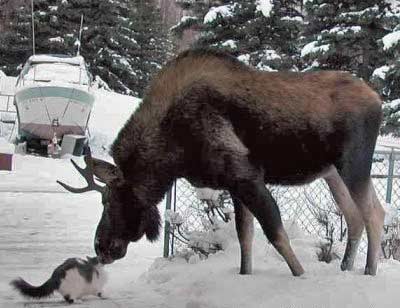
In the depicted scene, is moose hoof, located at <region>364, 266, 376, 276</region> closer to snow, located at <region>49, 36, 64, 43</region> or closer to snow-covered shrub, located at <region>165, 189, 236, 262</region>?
snow-covered shrub, located at <region>165, 189, 236, 262</region>

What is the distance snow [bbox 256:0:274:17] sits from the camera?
71.4ft

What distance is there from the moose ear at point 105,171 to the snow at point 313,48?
13.3 metres

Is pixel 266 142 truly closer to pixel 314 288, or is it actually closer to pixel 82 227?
pixel 314 288

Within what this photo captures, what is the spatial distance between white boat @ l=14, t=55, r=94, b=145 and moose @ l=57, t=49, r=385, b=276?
1483 cm

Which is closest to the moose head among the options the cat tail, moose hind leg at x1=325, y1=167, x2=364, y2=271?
the cat tail

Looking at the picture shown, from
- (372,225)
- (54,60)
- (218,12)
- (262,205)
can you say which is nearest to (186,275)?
(262,205)

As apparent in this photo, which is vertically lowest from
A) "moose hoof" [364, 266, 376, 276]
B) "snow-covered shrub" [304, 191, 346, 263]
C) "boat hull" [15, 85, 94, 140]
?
"boat hull" [15, 85, 94, 140]

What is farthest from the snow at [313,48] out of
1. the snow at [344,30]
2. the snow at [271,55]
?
the snow at [271,55]

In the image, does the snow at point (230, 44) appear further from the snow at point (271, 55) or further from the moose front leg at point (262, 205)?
the moose front leg at point (262, 205)

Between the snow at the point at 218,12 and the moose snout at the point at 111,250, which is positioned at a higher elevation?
the snow at the point at 218,12

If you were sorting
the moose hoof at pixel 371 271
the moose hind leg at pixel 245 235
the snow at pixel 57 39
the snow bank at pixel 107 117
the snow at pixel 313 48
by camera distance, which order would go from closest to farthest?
the moose hoof at pixel 371 271 → the moose hind leg at pixel 245 235 → the snow at pixel 313 48 → the snow bank at pixel 107 117 → the snow at pixel 57 39

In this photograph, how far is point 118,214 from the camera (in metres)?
5.41

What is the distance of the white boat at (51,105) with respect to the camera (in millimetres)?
19859

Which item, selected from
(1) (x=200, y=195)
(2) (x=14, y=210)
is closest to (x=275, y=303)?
(1) (x=200, y=195)
